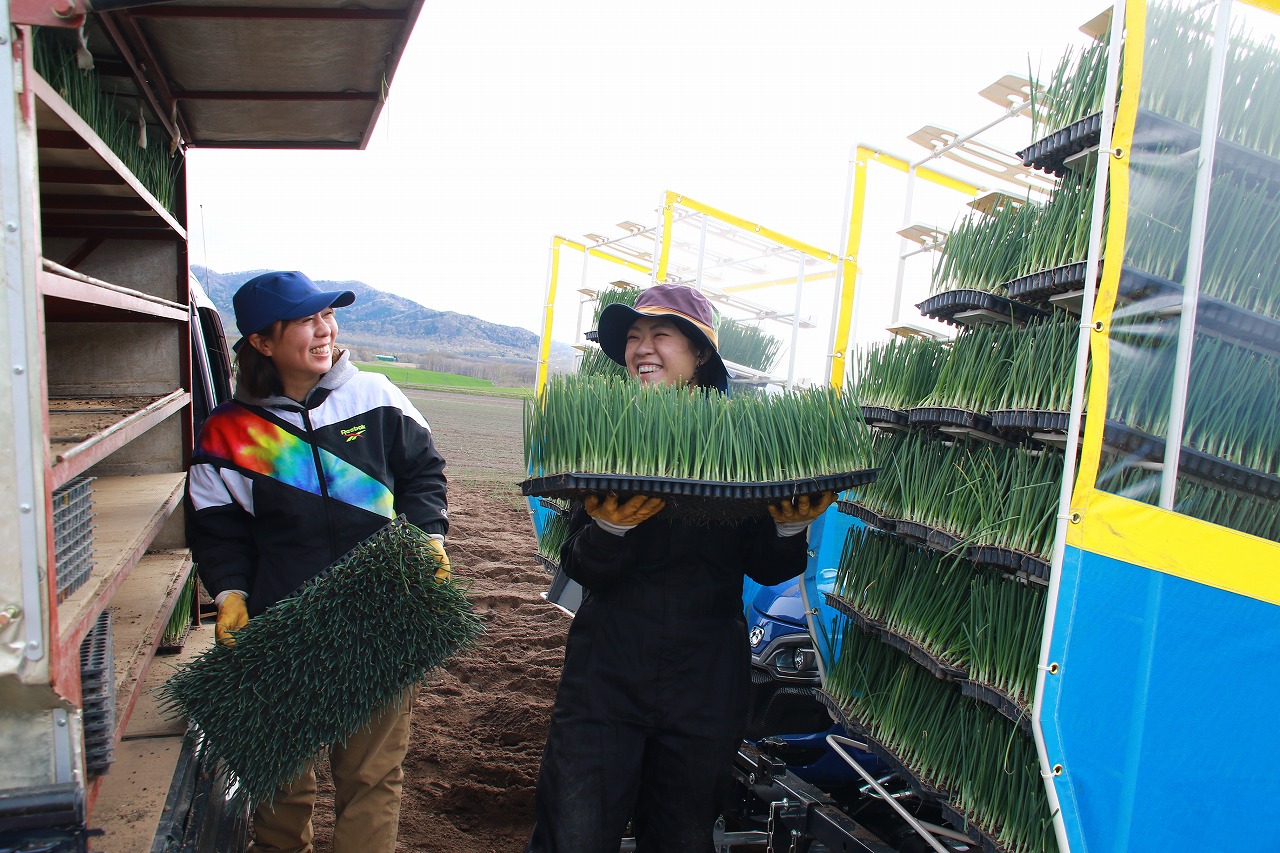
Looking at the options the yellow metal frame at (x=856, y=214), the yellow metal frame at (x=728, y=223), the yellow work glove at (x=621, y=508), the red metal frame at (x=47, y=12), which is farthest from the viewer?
the yellow metal frame at (x=728, y=223)

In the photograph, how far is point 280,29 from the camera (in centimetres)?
234

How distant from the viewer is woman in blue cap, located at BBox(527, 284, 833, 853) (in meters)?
2.04

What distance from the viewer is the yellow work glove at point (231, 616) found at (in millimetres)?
2125

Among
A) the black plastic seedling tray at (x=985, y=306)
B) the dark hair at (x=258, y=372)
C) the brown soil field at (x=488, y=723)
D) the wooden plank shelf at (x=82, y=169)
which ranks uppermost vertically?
the wooden plank shelf at (x=82, y=169)

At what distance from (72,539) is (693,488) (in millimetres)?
1235

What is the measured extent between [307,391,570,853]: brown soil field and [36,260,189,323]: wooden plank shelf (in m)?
1.04

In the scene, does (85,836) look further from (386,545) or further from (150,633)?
(150,633)

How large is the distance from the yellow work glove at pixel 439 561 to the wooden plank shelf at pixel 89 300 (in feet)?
3.05

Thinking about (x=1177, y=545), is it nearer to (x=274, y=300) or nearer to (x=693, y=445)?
(x=693, y=445)

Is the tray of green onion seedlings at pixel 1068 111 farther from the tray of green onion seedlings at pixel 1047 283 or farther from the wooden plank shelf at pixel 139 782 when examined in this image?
the wooden plank shelf at pixel 139 782

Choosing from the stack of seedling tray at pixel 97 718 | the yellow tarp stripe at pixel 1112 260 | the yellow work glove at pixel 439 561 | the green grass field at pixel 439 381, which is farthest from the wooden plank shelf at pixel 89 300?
the green grass field at pixel 439 381

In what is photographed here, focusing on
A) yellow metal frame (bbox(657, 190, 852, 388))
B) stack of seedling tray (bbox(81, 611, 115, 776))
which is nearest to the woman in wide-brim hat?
stack of seedling tray (bbox(81, 611, 115, 776))

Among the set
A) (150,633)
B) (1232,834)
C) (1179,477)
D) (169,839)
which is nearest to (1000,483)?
(1179,477)

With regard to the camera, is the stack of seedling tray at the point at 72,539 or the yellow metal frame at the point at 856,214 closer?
the stack of seedling tray at the point at 72,539
